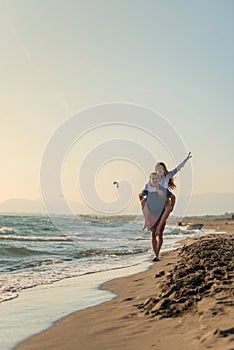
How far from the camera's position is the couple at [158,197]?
31.2 feet

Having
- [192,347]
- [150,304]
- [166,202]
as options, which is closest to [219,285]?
[150,304]

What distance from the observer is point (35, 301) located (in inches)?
262

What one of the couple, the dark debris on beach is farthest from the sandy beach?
the couple

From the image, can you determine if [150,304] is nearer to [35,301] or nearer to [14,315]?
[14,315]

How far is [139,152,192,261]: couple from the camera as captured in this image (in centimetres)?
952

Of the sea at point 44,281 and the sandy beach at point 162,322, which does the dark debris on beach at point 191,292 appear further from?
the sea at point 44,281

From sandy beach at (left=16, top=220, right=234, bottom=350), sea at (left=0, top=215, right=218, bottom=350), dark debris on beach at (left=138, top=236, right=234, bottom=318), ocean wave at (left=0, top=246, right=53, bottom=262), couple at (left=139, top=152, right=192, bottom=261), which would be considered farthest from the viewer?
ocean wave at (left=0, top=246, right=53, bottom=262)

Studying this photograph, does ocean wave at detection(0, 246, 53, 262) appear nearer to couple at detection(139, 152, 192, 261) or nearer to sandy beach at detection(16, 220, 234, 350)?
couple at detection(139, 152, 192, 261)

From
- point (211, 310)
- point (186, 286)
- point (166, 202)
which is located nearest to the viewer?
point (211, 310)

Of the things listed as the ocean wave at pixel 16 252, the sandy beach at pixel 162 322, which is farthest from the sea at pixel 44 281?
the sandy beach at pixel 162 322

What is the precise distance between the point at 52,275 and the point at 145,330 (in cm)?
604

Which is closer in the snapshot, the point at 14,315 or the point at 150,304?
the point at 150,304

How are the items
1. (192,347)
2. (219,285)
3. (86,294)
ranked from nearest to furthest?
(192,347)
(219,285)
(86,294)

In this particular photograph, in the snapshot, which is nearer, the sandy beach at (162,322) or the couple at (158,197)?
the sandy beach at (162,322)
